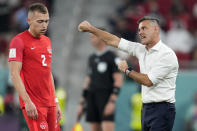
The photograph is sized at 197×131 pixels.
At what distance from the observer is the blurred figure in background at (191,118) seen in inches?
540

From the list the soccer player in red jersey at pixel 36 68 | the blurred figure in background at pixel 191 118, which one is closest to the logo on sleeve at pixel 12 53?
the soccer player in red jersey at pixel 36 68

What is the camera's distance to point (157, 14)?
16.2 metres

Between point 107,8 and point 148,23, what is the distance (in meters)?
9.61

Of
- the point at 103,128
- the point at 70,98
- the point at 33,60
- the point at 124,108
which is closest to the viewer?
the point at 33,60

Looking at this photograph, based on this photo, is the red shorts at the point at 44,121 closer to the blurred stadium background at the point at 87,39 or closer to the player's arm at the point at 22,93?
the player's arm at the point at 22,93

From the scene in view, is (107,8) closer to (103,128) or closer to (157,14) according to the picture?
(157,14)

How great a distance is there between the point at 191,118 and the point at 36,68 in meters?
6.96

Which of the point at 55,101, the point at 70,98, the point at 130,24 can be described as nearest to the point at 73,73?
the point at 70,98

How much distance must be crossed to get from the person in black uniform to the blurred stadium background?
2.62 metres

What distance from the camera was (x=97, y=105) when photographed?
11.1 m

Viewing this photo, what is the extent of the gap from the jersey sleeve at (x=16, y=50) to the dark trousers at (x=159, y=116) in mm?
1894

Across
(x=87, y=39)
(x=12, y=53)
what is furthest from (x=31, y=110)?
(x=87, y=39)

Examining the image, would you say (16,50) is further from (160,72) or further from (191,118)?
(191,118)

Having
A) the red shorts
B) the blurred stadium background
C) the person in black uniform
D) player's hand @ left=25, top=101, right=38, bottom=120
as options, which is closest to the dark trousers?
the red shorts
